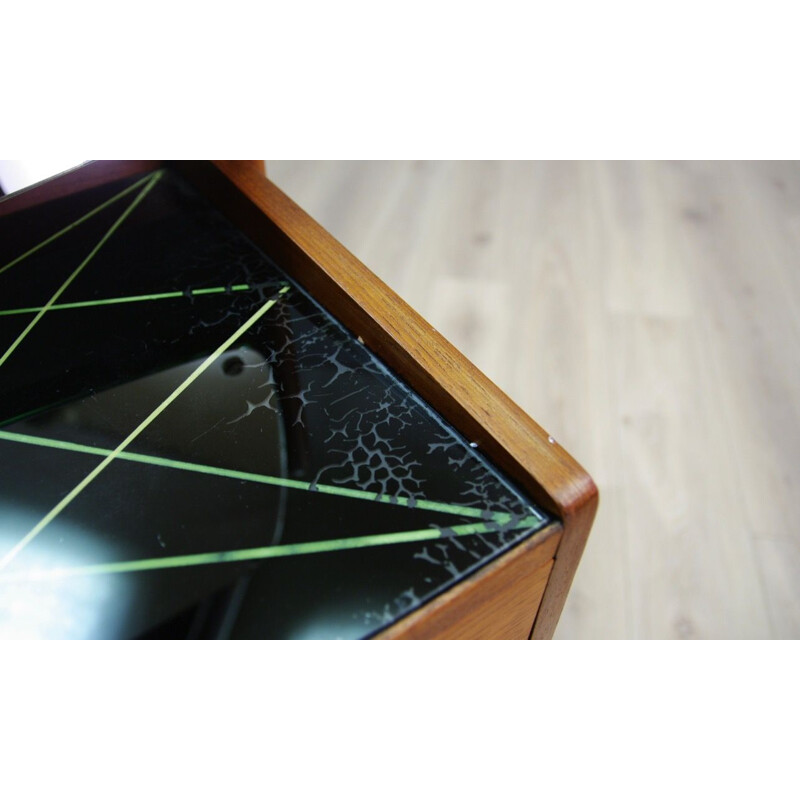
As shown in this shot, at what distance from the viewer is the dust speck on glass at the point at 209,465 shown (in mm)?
555

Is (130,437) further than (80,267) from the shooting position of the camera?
No

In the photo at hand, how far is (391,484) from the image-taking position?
619 millimetres

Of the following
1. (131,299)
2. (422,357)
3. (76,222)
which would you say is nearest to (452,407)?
(422,357)

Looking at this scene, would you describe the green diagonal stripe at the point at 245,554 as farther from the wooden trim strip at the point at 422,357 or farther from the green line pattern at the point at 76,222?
the green line pattern at the point at 76,222

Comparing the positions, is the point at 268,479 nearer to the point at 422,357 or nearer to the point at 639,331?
the point at 422,357

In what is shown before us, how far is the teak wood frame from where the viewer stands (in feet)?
1.89

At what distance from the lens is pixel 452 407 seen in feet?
2.14

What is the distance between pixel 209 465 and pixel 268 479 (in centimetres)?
A: 5

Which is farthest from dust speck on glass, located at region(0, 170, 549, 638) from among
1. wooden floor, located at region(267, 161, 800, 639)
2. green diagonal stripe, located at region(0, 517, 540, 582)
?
wooden floor, located at region(267, 161, 800, 639)

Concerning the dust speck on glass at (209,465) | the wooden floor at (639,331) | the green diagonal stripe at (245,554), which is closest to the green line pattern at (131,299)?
the dust speck on glass at (209,465)

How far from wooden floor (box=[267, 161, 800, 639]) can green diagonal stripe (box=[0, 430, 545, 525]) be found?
498mm

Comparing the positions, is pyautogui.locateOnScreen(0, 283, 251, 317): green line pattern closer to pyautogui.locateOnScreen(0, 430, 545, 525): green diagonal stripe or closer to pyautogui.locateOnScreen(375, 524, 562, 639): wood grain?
pyautogui.locateOnScreen(0, 430, 545, 525): green diagonal stripe

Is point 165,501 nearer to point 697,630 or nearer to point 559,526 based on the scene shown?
point 559,526

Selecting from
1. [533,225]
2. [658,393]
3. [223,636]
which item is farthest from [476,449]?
[533,225]
